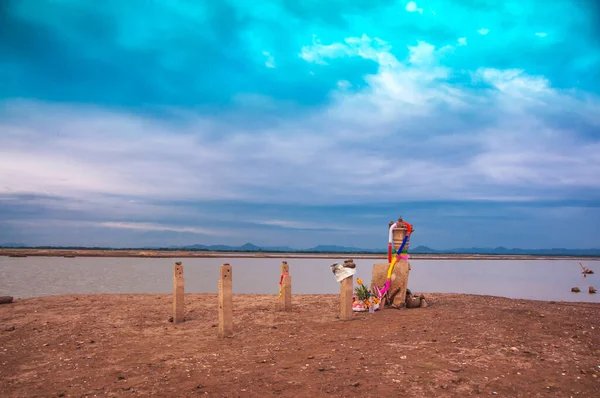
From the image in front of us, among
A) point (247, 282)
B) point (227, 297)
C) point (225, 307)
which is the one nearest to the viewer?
point (225, 307)

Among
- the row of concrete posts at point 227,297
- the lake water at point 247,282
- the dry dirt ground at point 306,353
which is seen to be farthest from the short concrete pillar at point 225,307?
the lake water at point 247,282

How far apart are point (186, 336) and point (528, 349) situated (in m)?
8.69

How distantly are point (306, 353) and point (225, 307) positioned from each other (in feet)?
9.50

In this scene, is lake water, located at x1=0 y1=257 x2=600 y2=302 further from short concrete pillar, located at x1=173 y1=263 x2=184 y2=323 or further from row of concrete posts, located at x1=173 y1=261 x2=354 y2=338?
short concrete pillar, located at x1=173 y1=263 x2=184 y2=323

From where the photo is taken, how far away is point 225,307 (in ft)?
38.4

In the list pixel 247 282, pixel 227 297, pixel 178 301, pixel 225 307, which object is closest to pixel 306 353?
pixel 225 307

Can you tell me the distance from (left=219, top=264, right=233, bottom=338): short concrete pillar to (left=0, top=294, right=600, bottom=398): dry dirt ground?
0.40 metres

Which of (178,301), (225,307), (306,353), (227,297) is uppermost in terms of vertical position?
(227,297)

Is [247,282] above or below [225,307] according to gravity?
below

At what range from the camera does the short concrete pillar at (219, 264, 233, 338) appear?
1166 cm

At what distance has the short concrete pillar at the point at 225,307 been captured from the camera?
1166 centimetres

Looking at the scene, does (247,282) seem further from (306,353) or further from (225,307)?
(306,353)

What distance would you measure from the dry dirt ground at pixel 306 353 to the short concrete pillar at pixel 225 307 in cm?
40

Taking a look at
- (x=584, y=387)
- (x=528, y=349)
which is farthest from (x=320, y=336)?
(x=584, y=387)
